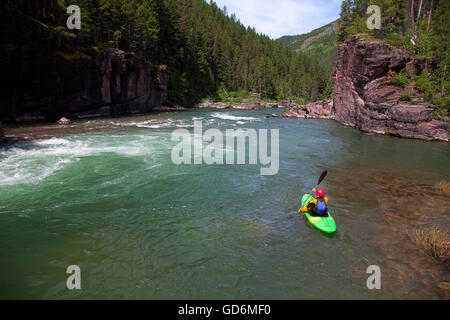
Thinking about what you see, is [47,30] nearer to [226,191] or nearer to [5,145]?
[5,145]

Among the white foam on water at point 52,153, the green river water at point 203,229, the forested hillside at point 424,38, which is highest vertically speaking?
the forested hillside at point 424,38

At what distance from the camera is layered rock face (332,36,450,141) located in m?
26.0

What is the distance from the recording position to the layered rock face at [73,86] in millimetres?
27938

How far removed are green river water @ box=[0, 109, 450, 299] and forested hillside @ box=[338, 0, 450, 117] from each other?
1509 cm

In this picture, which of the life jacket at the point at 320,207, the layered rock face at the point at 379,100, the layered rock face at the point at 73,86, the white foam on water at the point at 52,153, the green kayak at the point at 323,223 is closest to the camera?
the green kayak at the point at 323,223

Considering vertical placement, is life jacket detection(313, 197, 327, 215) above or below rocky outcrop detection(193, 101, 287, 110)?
below

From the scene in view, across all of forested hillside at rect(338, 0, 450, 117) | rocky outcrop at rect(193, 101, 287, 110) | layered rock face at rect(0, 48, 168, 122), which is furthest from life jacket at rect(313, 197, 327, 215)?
rocky outcrop at rect(193, 101, 287, 110)

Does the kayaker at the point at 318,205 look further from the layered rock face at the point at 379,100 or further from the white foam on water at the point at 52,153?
the layered rock face at the point at 379,100

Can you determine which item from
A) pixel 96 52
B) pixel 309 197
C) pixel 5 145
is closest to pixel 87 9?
pixel 96 52

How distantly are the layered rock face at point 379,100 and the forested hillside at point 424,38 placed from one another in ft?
4.28

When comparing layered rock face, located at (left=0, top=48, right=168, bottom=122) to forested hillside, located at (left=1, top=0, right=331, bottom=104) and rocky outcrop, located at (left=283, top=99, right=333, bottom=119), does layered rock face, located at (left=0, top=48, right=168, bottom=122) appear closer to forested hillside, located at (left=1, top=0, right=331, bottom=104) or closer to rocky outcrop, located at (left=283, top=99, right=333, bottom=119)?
forested hillside, located at (left=1, top=0, right=331, bottom=104)

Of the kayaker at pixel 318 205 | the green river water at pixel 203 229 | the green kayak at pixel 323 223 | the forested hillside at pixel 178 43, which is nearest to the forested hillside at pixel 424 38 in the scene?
the green river water at pixel 203 229
